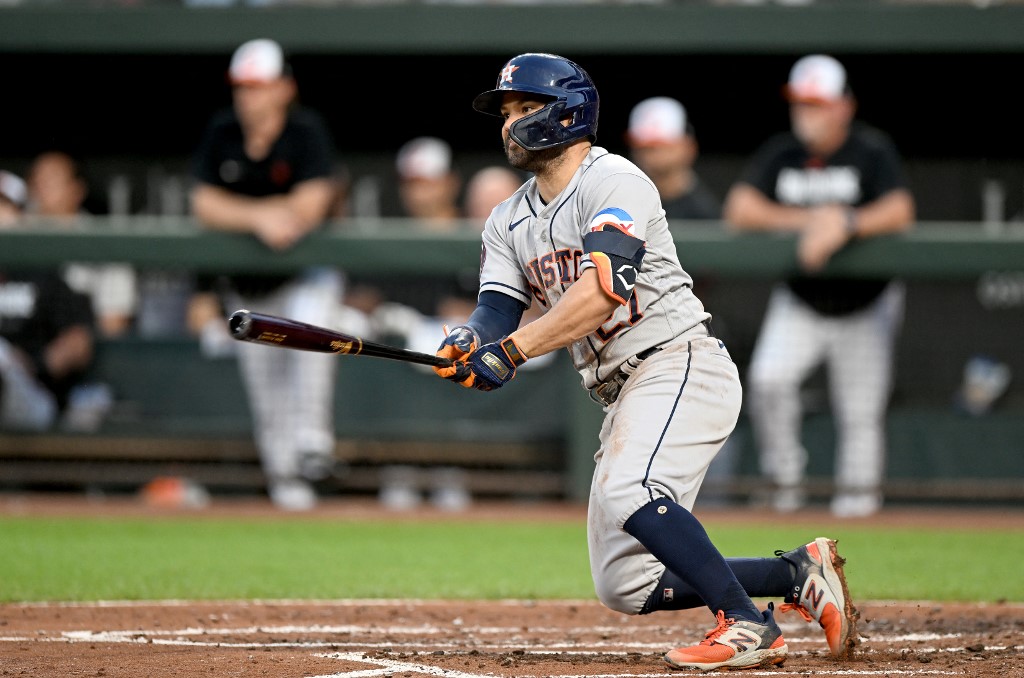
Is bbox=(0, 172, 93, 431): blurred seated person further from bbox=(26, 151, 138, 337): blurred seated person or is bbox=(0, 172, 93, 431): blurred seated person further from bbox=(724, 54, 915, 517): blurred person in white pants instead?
bbox=(724, 54, 915, 517): blurred person in white pants

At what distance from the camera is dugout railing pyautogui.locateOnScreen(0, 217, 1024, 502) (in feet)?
24.4

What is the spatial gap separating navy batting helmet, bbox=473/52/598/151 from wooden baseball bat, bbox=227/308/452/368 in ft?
2.10

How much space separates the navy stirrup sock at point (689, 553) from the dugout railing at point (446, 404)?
4049mm

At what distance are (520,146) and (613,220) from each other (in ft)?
1.19

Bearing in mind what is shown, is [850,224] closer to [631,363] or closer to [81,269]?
Answer: [631,363]

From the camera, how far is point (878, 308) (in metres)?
7.49

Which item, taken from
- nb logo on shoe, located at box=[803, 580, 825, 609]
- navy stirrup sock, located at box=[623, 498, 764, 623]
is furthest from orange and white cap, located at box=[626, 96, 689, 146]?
navy stirrup sock, located at box=[623, 498, 764, 623]

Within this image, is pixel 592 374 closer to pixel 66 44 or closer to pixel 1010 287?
pixel 1010 287

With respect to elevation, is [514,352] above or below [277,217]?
below

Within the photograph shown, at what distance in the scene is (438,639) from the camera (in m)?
4.02

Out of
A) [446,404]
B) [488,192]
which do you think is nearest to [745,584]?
[446,404]

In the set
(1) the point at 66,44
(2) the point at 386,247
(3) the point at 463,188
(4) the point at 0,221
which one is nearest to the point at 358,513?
(2) the point at 386,247

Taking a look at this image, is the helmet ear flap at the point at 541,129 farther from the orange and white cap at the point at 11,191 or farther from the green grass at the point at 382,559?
the orange and white cap at the point at 11,191

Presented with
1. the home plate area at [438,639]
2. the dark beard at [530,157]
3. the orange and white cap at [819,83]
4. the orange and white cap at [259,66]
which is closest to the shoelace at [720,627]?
the home plate area at [438,639]
